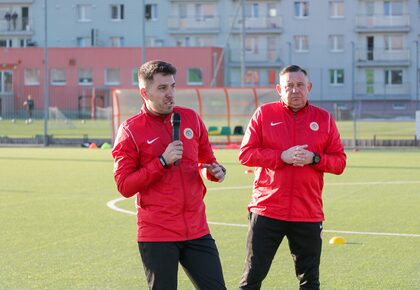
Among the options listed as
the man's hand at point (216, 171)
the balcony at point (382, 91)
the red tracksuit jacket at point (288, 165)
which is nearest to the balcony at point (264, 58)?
the balcony at point (382, 91)

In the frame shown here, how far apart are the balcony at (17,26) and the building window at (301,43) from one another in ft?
66.7

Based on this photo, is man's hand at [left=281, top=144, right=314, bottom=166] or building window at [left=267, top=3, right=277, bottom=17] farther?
building window at [left=267, top=3, right=277, bottom=17]

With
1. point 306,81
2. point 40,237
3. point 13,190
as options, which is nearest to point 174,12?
point 13,190

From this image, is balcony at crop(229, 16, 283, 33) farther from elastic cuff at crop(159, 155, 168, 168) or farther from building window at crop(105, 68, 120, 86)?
elastic cuff at crop(159, 155, 168, 168)

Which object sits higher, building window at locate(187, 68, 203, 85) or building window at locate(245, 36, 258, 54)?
building window at locate(245, 36, 258, 54)

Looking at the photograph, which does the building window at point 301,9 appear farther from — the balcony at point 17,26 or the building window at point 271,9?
the balcony at point 17,26

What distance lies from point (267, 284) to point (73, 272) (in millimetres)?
2059

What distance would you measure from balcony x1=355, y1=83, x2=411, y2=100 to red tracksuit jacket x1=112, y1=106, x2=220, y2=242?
70521mm

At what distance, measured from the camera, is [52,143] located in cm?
4116

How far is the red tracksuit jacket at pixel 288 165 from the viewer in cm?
813

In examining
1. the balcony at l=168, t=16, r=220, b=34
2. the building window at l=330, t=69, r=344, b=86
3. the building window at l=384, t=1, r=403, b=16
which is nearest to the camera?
the building window at l=384, t=1, r=403, b=16

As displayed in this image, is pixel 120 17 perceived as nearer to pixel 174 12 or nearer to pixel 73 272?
pixel 174 12

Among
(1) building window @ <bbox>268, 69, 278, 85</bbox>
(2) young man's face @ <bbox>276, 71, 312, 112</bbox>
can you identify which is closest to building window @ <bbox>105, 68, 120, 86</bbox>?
(1) building window @ <bbox>268, 69, 278, 85</bbox>

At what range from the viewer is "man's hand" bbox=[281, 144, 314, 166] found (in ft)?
26.0
